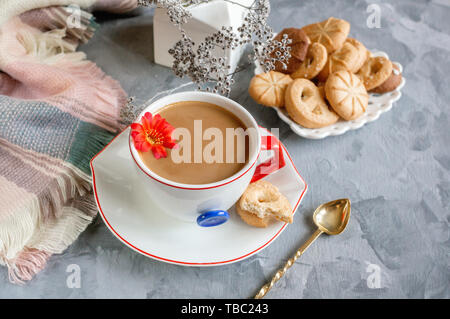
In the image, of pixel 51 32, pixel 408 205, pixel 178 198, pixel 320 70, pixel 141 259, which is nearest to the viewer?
pixel 178 198

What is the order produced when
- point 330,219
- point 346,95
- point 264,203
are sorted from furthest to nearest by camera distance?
1. point 346,95
2. point 330,219
3. point 264,203

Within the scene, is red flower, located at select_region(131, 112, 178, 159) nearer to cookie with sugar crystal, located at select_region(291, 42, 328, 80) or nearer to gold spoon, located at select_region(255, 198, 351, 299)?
gold spoon, located at select_region(255, 198, 351, 299)

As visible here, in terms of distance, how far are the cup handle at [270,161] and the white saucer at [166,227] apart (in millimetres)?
16

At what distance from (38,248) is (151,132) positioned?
40 centimetres

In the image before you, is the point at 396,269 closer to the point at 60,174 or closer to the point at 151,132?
the point at 151,132

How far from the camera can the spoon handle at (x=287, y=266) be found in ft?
3.31

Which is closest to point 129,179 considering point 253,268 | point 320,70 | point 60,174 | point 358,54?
point 60,174

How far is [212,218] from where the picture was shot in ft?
3.20

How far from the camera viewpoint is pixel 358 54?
1368 mm

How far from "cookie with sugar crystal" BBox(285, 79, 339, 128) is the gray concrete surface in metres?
0.07

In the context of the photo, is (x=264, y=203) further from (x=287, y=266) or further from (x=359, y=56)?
(x=359, y=56)

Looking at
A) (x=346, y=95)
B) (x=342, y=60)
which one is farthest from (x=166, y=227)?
(x=342, y=60)

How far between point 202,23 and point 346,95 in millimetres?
462

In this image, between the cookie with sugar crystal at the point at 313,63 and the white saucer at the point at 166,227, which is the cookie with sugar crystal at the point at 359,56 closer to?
the cookie with sugar crystal at the point at 313,63
